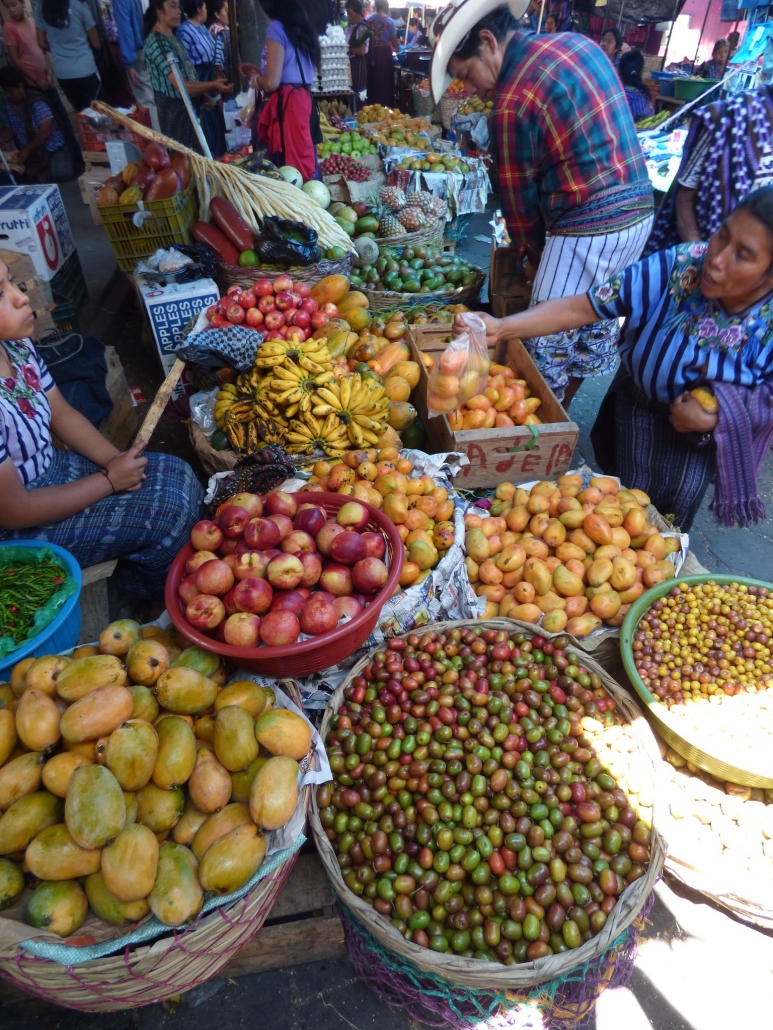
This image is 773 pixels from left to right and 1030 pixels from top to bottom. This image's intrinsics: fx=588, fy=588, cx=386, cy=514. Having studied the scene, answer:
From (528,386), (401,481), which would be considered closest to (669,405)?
(528,386)

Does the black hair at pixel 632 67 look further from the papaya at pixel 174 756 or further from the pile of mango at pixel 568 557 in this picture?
the papaya at pixel 174 756

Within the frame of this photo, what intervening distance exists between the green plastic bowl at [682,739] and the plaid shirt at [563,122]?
2.18 metres

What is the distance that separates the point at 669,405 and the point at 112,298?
5.46 metres

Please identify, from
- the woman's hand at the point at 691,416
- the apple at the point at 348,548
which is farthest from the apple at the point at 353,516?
the woman's hand at the point at 691,416

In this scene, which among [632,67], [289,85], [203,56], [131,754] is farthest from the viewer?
[632,67]

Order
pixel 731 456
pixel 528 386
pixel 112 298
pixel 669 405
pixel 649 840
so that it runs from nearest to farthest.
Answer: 1. pixel 649 840
2. pixel 731 456
3. pixel 669 405
4. pixel 528 386
5. pixel 112 298

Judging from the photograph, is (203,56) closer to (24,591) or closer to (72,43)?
(72,43)

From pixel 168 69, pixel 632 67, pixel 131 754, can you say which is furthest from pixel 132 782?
pixel 632 67

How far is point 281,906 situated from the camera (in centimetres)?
194

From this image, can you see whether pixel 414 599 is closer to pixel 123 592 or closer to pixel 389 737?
pixel 389 737

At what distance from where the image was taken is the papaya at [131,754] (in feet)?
4.67

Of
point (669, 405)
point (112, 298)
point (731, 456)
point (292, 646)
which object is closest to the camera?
point (292, 646)

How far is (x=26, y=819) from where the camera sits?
1388 millimetres

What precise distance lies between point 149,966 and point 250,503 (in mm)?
1296
